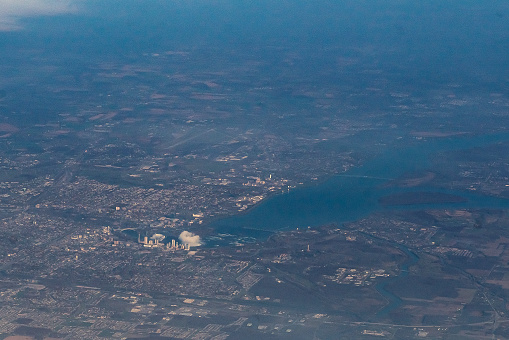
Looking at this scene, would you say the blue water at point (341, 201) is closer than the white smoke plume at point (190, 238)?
No

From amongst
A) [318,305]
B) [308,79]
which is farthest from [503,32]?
[318,305]

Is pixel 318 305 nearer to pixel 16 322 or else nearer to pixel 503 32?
pixel 16 322

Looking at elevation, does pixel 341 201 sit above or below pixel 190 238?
below

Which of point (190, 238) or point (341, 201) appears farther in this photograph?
point (341, 201)

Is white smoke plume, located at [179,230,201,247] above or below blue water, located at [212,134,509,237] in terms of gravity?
above

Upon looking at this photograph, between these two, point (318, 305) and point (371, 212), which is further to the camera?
point (371, 212)
